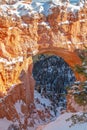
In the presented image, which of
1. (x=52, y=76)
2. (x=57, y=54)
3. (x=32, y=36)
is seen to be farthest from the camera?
(x=52, y=76)

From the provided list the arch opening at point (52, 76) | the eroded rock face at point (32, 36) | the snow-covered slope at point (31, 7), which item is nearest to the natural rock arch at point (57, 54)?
the eroded rock face at point (32, 36)

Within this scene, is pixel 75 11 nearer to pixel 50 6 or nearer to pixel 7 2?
pixel 50 6

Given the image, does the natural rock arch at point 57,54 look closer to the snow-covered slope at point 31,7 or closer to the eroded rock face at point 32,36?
the eroded rock face at point 32,36

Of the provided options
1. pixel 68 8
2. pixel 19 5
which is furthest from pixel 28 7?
pixel 68 8

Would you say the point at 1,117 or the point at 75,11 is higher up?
the point at 75,11

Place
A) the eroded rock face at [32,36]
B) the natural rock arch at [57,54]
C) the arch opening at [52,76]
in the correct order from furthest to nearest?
the arch opening at [52,76] < the natural rock arch at [57,54] < the eroded rock face at [32,36]

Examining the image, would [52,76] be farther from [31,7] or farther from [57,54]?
[31,7]

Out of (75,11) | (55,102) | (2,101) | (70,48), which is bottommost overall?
(55,102)

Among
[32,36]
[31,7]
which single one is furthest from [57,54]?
[31,7]
